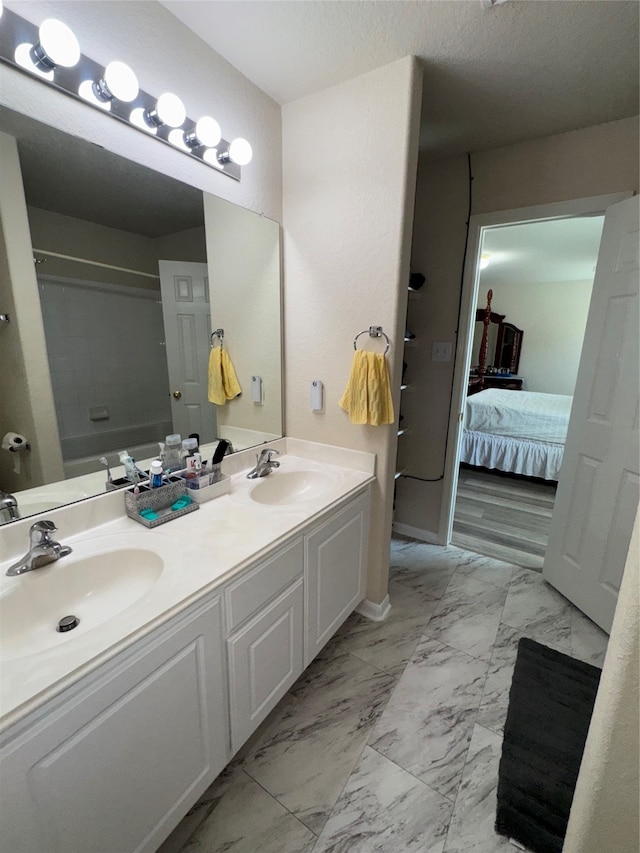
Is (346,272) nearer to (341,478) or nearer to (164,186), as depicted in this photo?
(164,186)

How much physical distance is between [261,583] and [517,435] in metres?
3.28

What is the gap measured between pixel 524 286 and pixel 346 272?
19.5 ft

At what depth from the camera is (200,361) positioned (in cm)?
153

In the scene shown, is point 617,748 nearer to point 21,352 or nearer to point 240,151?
point 21,352

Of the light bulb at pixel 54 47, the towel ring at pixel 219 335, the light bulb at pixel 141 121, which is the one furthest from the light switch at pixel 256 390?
the light bulb at pixel 54 47

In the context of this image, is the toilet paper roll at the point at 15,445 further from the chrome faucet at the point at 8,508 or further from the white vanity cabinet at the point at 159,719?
the white vanity cabinet at the point at 159,719

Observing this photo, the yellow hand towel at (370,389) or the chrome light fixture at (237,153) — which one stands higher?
the chrome light fixture at (237,153)

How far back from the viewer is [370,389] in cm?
157

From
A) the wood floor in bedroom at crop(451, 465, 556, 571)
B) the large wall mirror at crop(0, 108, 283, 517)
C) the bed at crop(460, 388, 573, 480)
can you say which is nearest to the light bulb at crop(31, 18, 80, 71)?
the large wall mirror at crop(0, 108, 283, 517)

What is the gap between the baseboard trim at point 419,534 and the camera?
2.54 metres

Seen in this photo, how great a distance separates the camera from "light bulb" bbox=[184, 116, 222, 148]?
1.29 m

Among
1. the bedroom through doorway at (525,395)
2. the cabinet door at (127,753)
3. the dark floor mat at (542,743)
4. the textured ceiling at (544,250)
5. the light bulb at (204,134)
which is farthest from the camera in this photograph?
the textured ceiling at (544,250)

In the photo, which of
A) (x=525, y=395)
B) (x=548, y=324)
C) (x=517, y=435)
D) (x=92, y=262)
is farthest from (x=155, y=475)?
(x=548, y=324)

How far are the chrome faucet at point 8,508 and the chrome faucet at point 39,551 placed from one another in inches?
3.9
